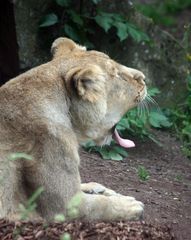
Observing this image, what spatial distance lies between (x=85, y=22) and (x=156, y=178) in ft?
7.24

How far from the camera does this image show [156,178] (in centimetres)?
709

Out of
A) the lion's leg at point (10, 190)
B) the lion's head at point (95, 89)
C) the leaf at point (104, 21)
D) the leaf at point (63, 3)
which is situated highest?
the lion's head at point (95, 89)

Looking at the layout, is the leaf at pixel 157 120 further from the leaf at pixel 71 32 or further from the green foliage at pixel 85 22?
the leaf at pixel 71 32

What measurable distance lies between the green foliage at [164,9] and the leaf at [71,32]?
4.99m

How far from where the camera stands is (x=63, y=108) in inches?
208

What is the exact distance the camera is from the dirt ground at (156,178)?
6035 mm

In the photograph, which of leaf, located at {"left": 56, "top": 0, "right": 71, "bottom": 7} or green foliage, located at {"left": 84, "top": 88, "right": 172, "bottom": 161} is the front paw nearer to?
green foliage, located at {"left": 84, "top": 88, "right": 172, "bottom": 161}

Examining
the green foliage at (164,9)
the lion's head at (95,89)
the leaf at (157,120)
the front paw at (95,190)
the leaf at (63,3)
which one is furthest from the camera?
the green foliage at (164,9)

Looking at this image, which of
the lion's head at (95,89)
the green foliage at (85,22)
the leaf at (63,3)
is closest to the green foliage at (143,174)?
the lion's head at (95,89)

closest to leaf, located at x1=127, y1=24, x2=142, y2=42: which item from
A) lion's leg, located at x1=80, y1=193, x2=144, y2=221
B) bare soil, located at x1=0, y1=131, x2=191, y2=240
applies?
bare soil, located at x1=0, y1=131, x2=191, y2=240

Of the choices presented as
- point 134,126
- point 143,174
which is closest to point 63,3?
point 134,126

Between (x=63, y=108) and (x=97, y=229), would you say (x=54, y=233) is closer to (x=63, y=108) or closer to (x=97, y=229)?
(x=97, y=229)

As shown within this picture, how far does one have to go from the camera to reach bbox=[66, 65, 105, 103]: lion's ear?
5.18 m

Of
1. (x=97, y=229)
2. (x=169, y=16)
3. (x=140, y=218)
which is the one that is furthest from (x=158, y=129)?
(x=169, y=16)
